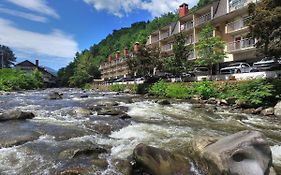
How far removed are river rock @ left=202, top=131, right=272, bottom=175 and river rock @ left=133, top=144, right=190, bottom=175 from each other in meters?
0.84

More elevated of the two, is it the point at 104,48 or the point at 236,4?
the point at 104,48

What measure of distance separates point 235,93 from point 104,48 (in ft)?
394

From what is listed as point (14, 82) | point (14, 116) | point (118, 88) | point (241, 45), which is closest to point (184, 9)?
point (118, 88)

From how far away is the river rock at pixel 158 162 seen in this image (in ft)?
25.4

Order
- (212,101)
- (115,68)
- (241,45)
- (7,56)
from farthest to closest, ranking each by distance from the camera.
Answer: (7,56)
(115,68)
(241,45)
(212,101)

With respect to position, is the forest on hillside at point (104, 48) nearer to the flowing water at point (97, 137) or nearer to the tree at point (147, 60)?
the tree at point (147, 60)

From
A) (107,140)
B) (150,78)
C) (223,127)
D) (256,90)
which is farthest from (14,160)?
(150,78)

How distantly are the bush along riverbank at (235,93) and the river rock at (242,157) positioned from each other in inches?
511

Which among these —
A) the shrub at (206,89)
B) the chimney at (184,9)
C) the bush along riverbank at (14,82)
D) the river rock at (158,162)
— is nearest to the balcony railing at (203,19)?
the chimney at (184,9)

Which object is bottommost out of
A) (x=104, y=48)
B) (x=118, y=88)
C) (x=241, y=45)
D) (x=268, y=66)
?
(x=118, y=88)

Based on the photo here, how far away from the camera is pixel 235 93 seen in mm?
26203

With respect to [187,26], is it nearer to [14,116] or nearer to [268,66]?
[268,66]

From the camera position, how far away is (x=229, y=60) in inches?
1593

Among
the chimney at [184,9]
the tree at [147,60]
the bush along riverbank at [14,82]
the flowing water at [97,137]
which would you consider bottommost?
the flowing water at [97,137]
